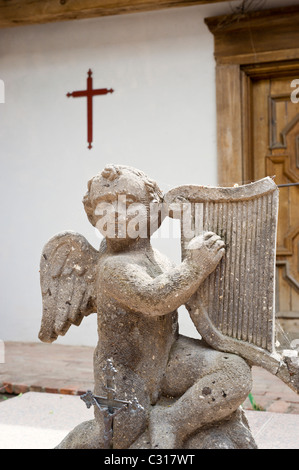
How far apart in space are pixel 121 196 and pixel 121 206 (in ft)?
0.11

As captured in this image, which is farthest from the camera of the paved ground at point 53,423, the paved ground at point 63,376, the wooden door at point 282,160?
the wooden door at point 282,160

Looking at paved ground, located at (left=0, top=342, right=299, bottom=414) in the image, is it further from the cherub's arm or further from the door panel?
the cherub's arm

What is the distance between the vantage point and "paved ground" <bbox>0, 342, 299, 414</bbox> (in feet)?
10.4

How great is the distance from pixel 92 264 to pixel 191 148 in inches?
101

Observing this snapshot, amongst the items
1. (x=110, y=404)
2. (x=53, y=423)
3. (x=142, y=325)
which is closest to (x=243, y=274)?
(x=142, y=325)

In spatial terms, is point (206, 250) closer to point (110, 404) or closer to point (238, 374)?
point (238, 374)

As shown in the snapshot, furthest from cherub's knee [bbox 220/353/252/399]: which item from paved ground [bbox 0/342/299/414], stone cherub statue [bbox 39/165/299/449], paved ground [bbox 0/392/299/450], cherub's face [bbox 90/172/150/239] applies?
paved ground [bbox 0/342/299/414]

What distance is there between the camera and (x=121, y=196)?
1.89 meters

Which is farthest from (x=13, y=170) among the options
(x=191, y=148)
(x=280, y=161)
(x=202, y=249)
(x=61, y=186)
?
(x=202, y=249)

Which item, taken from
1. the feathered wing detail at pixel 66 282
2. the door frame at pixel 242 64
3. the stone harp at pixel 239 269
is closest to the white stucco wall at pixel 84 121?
the door frame at pixel 242 64

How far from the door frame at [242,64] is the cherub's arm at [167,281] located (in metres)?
2.43

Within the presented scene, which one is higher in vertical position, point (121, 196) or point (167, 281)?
point (121, 196)

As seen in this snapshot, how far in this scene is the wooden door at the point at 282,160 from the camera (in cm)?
422

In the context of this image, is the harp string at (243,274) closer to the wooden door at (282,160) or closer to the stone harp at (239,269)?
the stone harp at (239,269)
